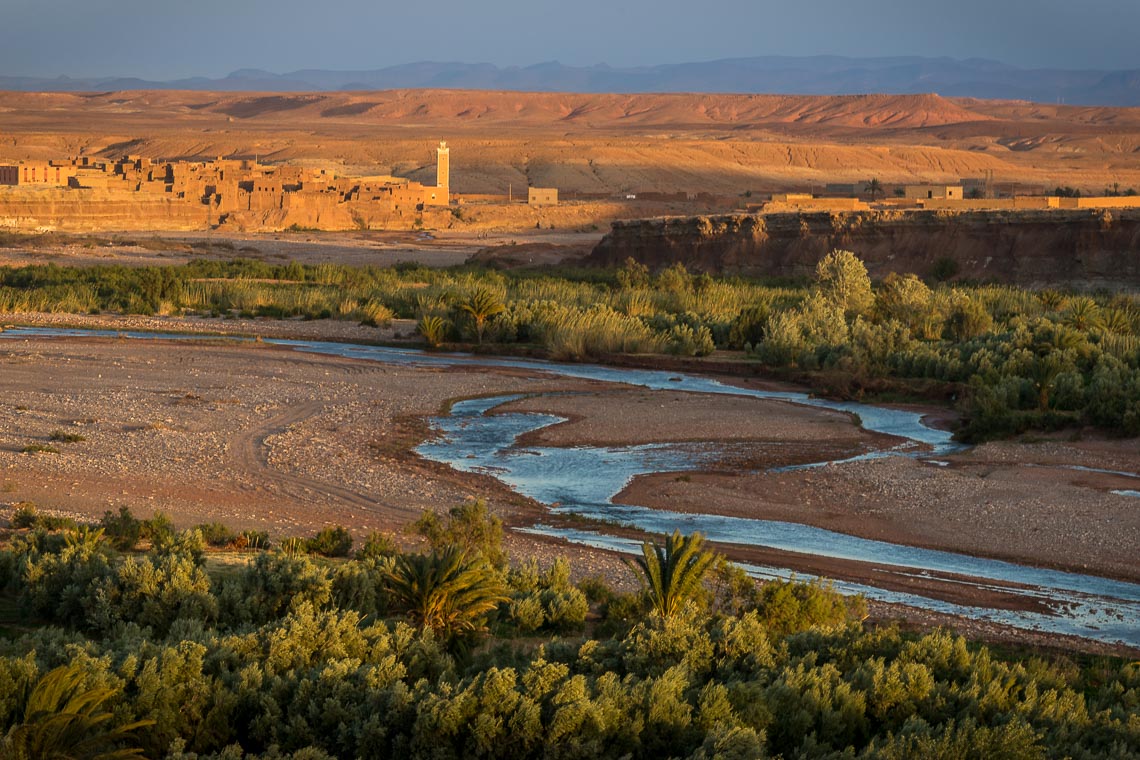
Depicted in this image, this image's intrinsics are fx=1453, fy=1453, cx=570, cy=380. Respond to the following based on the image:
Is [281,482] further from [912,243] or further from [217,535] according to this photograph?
[912,243]

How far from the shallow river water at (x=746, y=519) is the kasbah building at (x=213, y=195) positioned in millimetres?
43507

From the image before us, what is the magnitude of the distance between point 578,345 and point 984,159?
113 meters

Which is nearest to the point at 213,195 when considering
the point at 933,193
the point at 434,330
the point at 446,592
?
the point at 933,193

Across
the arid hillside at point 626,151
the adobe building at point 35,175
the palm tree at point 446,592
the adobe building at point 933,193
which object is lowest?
the palm tree at point 446,592

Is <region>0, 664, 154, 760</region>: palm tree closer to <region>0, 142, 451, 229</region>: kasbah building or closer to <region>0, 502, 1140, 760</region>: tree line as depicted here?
<region>0, 502, 1140, 760</region>: tree line

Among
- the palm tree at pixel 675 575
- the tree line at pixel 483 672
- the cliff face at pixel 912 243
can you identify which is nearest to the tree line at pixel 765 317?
the cliff face at pixel 912 243

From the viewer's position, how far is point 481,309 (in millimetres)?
29391

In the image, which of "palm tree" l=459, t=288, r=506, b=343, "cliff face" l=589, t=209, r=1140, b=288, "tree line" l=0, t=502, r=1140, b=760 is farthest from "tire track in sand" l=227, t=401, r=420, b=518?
"cliff face" l=589, t=209, r=1140, b=288

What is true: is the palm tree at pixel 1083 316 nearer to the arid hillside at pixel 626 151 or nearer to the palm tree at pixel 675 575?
the palm tree at pixel 675 575

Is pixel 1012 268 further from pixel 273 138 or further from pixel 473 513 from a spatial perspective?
pixel 273 138

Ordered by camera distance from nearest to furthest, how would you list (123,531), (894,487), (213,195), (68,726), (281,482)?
(68,726) → (123,531) → (281,482) → (894,487) → (213,195)

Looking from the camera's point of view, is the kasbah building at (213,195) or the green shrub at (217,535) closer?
the green shrub at (217,535)

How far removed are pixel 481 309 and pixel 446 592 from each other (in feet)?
67.8

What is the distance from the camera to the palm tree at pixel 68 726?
6.19 m
